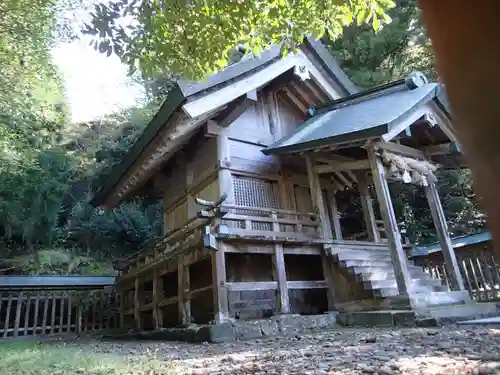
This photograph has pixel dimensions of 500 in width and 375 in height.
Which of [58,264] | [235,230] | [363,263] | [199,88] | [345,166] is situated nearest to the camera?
[235,230]

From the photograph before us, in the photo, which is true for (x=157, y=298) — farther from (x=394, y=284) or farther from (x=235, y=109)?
(x=394, y=284)

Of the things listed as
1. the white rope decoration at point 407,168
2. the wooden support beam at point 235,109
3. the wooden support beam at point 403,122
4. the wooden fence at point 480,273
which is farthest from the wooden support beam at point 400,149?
the wooden support beam at point 235,109

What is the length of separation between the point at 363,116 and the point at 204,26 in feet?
17.5

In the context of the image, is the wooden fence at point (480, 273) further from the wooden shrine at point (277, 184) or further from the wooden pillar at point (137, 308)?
the wooden pillar at point (137, 308)

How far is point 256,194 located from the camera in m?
9.38

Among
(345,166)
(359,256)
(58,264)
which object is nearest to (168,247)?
(359,256)

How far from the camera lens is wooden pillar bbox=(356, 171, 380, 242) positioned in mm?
9859

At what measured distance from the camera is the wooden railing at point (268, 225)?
751 cm

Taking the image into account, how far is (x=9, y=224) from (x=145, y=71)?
12740mm

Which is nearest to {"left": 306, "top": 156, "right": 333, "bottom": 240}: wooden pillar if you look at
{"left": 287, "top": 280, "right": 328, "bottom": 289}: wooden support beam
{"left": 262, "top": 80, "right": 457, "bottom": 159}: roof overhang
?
{"left": 262, "top": 80, "right": 457, "bottom": 159}: roof overhang

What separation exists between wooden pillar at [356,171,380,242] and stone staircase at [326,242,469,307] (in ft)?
2.48

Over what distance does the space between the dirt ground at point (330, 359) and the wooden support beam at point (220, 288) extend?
1323 millimetres

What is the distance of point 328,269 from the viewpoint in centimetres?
822

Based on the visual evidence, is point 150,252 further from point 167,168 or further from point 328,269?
point 328,269
